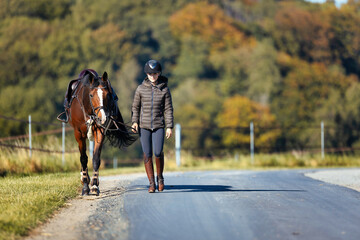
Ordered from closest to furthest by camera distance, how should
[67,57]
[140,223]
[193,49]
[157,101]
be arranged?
[140,223] < [157,101] < [67,57] < [193,49]

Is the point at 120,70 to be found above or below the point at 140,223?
above

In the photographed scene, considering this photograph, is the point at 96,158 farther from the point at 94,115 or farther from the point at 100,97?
the point at 100,97

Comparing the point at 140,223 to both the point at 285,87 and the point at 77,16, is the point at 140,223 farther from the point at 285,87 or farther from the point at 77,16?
the point at 77,16

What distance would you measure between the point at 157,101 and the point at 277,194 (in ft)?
8.29

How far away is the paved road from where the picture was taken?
7.43 meters

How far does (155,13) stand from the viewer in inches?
4264

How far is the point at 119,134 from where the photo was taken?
41.0ft

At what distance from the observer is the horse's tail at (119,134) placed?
39.5ft

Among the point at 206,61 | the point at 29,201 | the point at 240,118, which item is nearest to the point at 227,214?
the point at 29,201

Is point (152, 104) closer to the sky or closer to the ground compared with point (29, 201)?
closer to the sky

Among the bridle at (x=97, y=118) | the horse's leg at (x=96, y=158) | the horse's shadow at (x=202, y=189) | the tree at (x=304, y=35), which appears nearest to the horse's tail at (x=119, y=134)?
the bridle at (x=97, y=118)

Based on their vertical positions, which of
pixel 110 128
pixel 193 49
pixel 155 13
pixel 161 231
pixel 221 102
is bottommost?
pixel 161 231

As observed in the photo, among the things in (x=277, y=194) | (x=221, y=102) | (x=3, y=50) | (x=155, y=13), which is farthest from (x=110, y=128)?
(x=155, y=13)

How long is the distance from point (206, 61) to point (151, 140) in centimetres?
8261
